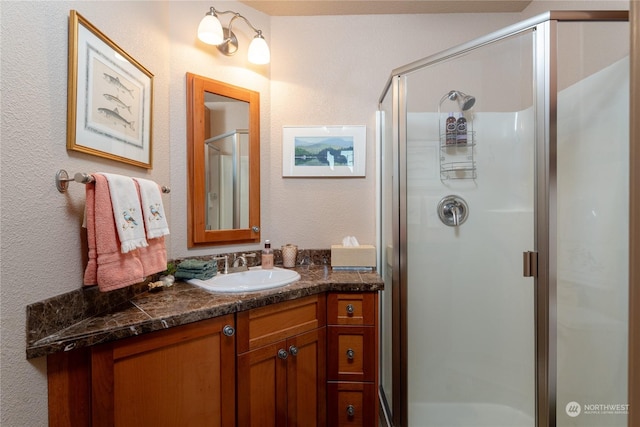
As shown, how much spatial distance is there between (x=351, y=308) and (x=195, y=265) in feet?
2.69

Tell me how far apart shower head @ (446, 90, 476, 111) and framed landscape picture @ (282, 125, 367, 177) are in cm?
55

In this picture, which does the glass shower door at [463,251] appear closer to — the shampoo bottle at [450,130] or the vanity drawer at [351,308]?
the shampoo bottle at [450,130]

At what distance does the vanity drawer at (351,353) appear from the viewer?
52.4 inches

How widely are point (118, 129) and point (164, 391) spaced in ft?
3.33

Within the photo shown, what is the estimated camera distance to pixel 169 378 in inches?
36.4

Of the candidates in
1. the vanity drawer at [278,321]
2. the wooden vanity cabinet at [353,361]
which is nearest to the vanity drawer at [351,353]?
the wooden vanity cabinet at [353,361]

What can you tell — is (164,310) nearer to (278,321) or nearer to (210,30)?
(278,321)

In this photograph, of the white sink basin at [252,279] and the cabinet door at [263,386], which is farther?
the white sink basin at [252,279]

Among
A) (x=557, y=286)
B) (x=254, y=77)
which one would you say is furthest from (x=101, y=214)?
(x=557, y=286)

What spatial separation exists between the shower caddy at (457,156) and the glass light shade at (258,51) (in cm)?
113

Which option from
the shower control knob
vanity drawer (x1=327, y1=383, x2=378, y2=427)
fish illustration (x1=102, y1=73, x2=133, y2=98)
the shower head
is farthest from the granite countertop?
the shower head

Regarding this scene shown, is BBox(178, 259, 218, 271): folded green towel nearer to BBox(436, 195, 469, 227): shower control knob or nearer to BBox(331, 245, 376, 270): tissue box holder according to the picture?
BBox(331, 245, 376, 270): tissue box holder

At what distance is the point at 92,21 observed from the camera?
3.17ft

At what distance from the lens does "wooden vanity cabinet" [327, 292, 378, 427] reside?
1.33 meters
